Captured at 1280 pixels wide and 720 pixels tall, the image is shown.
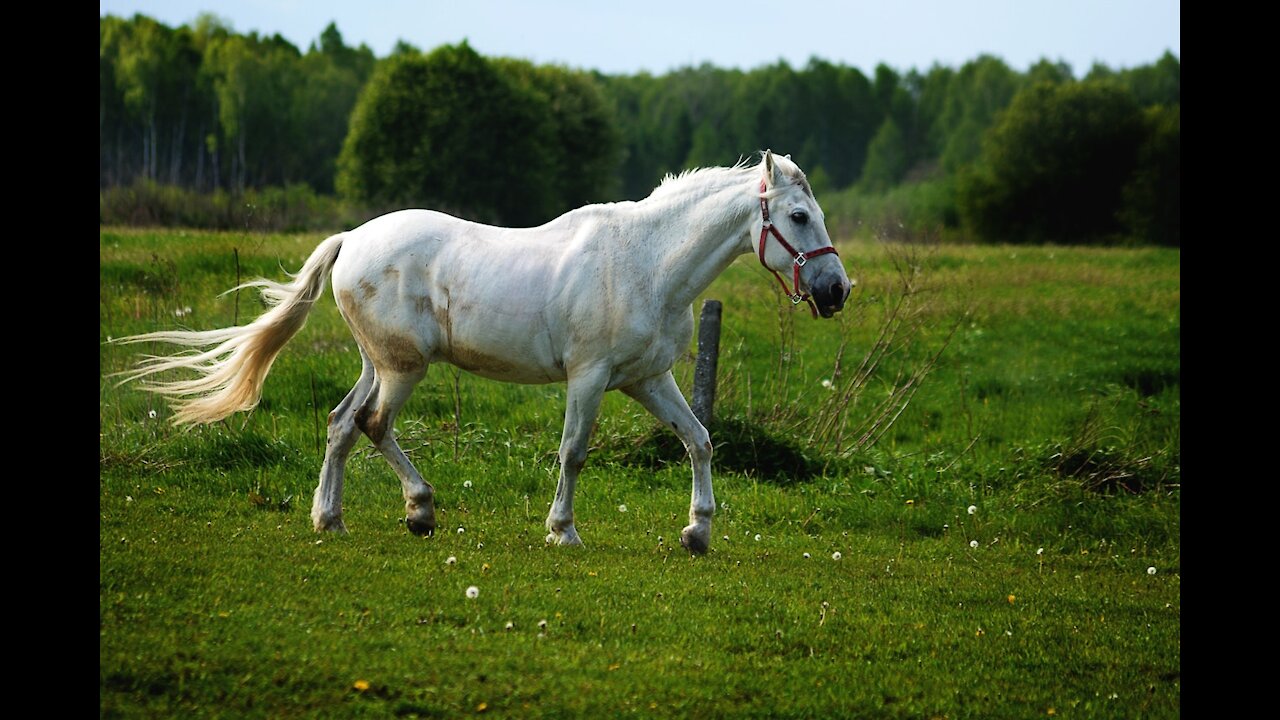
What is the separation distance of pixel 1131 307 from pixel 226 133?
44195 mm

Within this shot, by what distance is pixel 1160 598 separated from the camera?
7.75 metres

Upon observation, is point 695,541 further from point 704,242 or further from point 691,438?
point 704,242

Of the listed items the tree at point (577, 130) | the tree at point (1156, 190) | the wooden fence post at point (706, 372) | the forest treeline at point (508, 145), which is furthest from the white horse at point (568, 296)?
the tree at point (577, 130)

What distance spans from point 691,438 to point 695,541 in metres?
0.68

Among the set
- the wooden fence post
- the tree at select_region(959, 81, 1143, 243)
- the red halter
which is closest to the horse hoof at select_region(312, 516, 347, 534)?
the red halter

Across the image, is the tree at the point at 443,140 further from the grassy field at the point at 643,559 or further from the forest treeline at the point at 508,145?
the grassy field at the point at 643,559

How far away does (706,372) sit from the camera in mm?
10617

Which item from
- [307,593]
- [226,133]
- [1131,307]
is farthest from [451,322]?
[226,133]

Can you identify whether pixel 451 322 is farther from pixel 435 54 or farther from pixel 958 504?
pixel 435 54

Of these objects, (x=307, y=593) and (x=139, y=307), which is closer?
(x=307, y=593)

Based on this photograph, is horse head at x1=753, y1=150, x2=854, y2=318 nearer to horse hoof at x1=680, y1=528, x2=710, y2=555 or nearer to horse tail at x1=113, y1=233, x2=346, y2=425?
horse hoof at x1=680, y1=528, x2=710, y2=555

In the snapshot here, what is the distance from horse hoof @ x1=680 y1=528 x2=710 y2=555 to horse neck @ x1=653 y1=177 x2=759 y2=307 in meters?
1.49

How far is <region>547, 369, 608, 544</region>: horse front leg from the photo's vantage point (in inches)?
281

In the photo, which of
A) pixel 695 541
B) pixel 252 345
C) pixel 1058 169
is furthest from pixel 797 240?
pixel 1058 169
